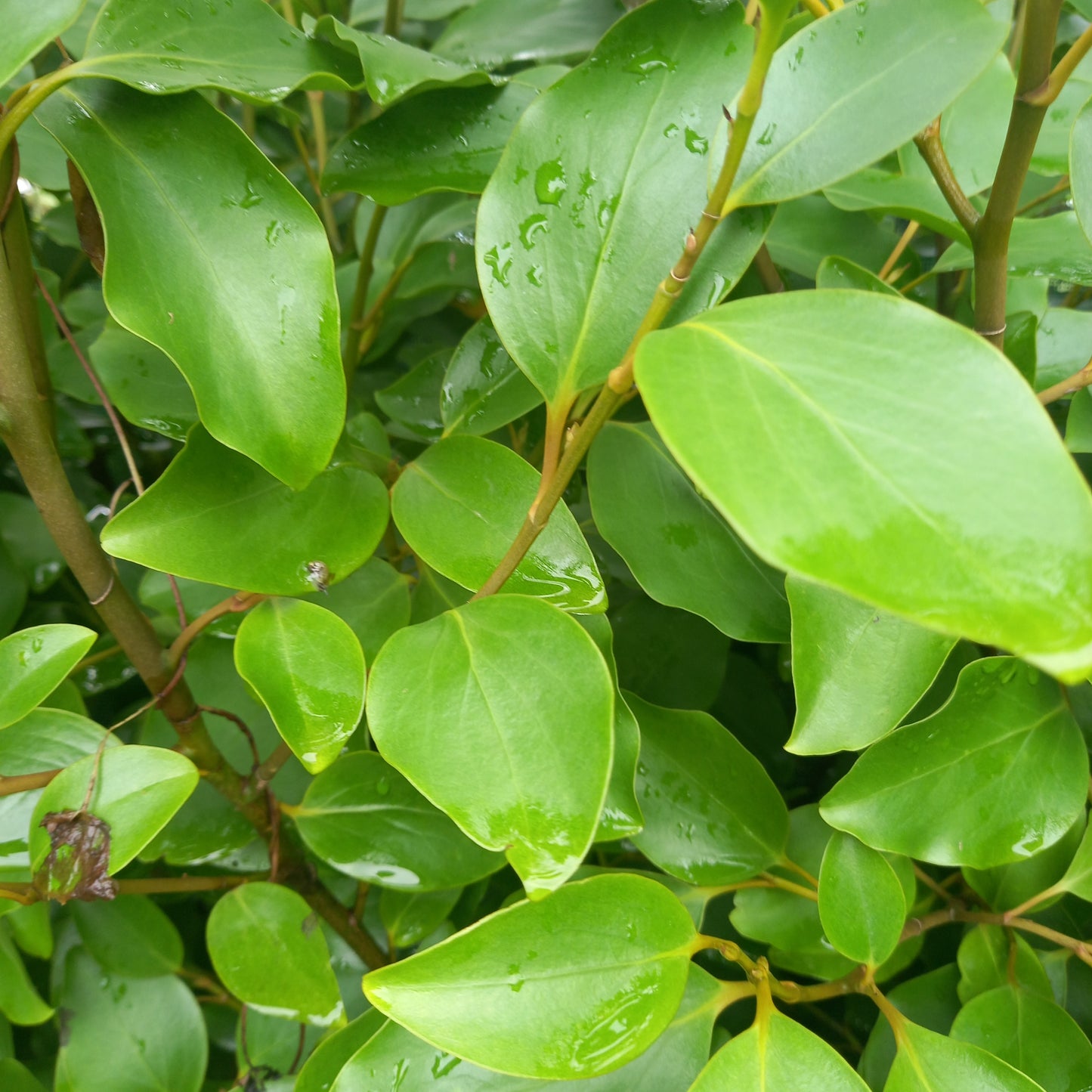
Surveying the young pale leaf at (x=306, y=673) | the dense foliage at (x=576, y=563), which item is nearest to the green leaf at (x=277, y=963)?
the dense foliage at (x=576, y=563)

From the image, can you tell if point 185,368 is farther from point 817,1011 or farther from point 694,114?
point 817,1011

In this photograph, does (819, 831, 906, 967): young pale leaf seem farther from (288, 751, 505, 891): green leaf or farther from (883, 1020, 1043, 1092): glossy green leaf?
(288, 751, 505, 891): green leaf

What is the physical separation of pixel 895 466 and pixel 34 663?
374mm

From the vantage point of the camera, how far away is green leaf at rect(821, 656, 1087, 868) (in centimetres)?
39

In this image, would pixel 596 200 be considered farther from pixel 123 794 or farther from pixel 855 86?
pixel 123 794

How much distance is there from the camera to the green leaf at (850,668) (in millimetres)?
357

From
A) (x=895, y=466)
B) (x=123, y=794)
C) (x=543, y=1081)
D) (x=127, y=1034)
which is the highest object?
(x=895, y=466)

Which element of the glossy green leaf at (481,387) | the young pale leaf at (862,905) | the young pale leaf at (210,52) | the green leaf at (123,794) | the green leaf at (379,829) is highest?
the young pale leaf at (210,52)

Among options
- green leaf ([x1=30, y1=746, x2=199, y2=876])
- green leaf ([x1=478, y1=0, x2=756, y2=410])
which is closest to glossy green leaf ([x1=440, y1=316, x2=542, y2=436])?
green leaf ([x1=478, y1=0, x2=756, y2=410])

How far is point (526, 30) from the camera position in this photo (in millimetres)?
563

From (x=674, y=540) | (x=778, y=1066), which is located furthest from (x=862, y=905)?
(x=674, y=540)

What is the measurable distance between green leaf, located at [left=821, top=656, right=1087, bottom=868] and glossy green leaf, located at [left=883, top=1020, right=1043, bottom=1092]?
0.08 m

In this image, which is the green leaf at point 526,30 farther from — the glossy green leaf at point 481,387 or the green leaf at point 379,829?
the green leaf at point 379,829

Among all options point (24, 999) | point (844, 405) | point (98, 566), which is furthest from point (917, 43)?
point (24, 999)
